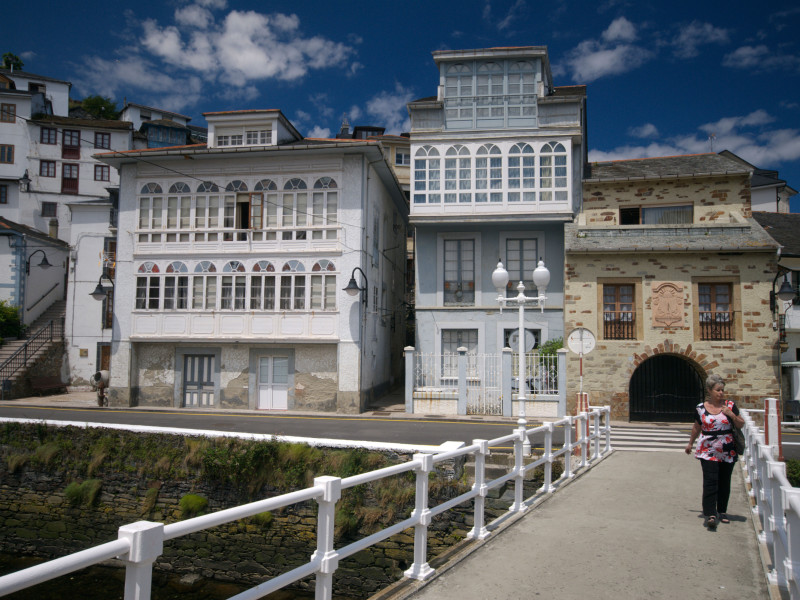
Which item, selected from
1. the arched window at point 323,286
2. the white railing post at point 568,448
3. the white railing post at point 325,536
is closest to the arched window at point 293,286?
the arched window at point 323,286

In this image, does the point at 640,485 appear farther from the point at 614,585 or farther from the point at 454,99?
the point at 454,99

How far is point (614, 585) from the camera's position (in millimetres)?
5520

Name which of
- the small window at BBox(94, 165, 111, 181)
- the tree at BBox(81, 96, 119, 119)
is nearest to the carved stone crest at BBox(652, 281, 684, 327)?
the small window at BBox(94, 165, 111, 181)

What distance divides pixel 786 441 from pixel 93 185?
41025mm

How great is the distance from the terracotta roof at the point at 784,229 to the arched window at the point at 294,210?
19.0 m

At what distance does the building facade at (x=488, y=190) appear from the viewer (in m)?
23.8

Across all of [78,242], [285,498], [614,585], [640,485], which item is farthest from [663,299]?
[78,242]

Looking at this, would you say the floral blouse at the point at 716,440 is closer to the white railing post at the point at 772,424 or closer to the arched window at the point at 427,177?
the white railing post at the point at 772,424

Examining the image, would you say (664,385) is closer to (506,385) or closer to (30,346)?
(506,385)

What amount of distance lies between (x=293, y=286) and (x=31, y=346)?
13.9 m

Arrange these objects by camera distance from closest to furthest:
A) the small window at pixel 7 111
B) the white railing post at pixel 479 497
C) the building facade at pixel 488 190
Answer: the white railing post at pixel 479 497
the building facade at pixel 488 190
the small window at pixel 7 111

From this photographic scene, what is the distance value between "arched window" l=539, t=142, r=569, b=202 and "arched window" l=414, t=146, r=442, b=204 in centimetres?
387

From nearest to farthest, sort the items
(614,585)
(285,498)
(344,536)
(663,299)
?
(285,498)
(614,585)
(344,536)
(663,299)

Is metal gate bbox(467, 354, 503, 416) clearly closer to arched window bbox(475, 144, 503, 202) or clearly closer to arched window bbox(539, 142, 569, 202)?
arched window bbox(475, 144, 503, 202)
